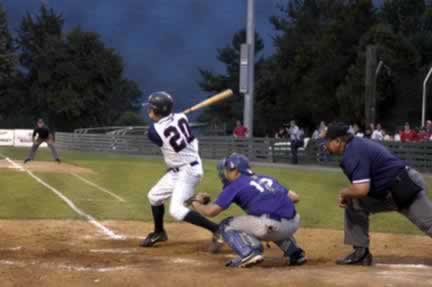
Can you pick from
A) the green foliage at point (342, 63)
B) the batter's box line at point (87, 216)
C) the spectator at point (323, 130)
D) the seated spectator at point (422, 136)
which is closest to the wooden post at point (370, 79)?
the spectator at point (323, 130)

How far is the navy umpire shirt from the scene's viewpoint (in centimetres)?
664

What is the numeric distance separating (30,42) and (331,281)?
Result: 220ft

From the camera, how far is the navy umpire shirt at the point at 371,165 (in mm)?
6637

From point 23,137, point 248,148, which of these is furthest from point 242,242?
point 23,137

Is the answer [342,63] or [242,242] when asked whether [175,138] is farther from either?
[342,63]

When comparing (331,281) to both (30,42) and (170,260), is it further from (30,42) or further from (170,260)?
(30,42)

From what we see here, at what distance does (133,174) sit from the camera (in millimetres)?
20906

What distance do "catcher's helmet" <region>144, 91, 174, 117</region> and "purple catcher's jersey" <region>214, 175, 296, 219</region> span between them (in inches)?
65.9

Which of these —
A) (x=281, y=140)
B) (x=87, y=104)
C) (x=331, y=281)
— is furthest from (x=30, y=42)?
(x=331, y=281)

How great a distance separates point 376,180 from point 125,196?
849 centimetres

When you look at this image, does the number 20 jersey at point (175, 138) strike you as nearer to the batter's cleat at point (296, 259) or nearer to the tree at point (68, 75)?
the batter's cleat at point (296, 259)

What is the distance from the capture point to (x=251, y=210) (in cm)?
689

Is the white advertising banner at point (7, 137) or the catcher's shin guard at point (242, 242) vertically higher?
the catcher's shin guard at point (242, 242)

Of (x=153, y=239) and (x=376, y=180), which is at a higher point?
(x=376, y=180)
